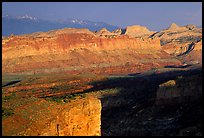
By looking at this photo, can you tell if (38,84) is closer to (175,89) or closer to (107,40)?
(175,89)

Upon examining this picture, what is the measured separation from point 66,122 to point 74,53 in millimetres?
107059

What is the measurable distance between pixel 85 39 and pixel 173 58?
26299 millimetres

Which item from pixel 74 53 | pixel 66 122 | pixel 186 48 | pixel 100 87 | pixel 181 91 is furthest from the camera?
pixel 186 48

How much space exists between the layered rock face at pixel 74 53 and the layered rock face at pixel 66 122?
88.4 m

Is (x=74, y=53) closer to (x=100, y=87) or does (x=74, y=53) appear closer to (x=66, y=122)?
(x=100, y=87)

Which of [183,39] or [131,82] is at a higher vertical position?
[183,39]

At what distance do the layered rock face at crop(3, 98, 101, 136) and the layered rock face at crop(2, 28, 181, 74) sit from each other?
290 feet

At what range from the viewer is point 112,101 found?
60.0 m

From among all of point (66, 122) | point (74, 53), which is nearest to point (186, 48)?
point (74, 53)

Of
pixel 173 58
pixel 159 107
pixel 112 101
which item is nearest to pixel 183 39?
pixel 173 58

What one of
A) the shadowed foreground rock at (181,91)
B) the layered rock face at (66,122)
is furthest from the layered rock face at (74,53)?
the layered rock face at (66,122)

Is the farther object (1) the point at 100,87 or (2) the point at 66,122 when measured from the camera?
(1) the point at 100,87

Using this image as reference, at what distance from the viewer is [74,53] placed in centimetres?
12850

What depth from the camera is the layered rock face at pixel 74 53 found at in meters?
115
